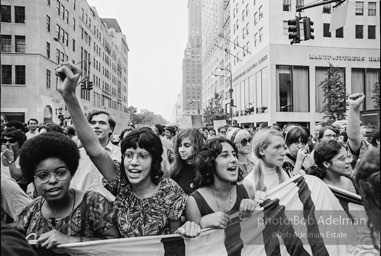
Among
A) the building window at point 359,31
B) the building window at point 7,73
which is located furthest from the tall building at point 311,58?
the building window at point 7,73

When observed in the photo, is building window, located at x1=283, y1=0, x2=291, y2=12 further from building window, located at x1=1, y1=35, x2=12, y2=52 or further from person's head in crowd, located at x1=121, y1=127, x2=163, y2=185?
person's head in crowd, located at x1=121, y1=127, x2=163, y2=185

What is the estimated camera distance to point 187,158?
4332mm

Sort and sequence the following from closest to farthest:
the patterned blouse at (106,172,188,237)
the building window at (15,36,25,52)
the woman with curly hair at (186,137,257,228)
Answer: the patterned blouse at (106,172,188,237)
the woman with curly hair at (186,137,257,228)
the building window at (15,36,25,52)

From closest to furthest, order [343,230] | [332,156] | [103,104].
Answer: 1. [343,230]
2. [332,156]
3. [103,104]

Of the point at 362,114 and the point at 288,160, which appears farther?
the point at 362,114

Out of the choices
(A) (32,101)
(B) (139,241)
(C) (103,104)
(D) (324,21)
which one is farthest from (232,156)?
(C) (103,104)

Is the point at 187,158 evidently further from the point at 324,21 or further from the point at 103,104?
the point at 103,104

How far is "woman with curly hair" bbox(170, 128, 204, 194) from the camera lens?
4219 mm

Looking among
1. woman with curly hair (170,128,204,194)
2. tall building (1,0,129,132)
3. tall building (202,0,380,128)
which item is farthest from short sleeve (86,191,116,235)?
tall building (202,0,380,128)

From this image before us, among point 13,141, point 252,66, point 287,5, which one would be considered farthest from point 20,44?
point 13,141

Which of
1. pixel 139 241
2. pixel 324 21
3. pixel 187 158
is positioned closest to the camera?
pixel 139 241

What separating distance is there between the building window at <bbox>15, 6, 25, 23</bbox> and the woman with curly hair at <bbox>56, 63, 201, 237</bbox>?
1318 inches

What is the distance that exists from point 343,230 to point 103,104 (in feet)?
210

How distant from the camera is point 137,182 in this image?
8.68 ft
